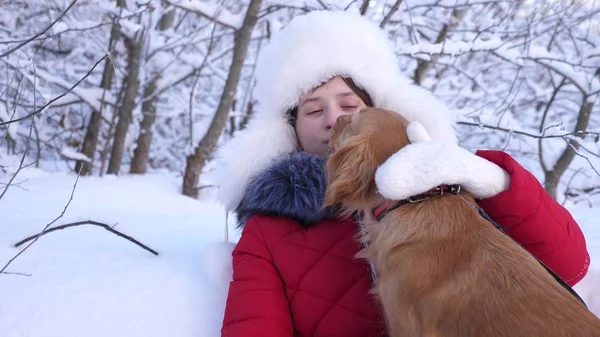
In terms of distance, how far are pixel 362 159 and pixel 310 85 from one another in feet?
3.25

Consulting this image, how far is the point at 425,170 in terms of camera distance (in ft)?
4.50

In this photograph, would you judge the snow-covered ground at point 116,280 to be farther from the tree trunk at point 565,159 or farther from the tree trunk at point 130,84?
the tree trunk at point 130,84

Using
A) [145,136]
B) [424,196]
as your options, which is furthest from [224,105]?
[424,196]

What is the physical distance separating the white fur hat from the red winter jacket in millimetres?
260

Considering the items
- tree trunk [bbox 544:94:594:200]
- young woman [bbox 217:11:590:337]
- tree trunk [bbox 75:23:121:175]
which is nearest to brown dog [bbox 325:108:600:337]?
young woman [bbox 217:11:590:337]

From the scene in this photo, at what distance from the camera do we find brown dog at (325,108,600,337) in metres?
1.11

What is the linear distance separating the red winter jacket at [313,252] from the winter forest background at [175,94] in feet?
0.72

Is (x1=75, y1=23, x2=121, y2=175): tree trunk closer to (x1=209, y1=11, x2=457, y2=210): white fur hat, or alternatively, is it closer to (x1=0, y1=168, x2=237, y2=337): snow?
(x1=0, y1=168, x2=237, y2=337): snow

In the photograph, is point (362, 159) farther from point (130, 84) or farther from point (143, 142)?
point (143, 142)

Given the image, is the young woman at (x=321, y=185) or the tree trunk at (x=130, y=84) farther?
the tree trunk at (x=130, y=84)

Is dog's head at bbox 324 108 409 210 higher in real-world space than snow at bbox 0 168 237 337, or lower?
higher

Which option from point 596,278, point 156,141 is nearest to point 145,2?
point 596,278

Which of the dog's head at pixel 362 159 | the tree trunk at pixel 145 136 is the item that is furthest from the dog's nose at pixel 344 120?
the tree trunk at pixel 145 136

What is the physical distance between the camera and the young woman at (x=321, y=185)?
5.03 ft
